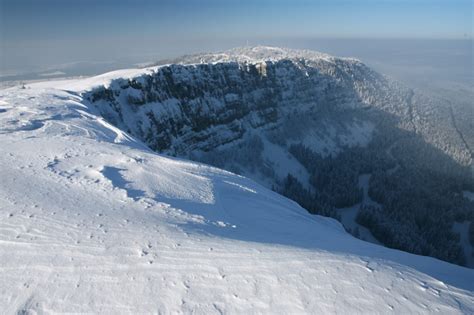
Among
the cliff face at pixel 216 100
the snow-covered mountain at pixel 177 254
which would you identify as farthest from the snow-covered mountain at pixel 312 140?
the snow-covered mountain at pixel 177 254

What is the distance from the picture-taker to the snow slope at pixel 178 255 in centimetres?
727

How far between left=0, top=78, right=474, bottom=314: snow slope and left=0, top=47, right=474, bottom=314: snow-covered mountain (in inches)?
1.3

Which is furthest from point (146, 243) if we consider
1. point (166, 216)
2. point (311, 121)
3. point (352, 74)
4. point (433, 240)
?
point (352, 74)

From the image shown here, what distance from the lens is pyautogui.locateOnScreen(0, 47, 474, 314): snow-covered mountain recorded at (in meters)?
7.28

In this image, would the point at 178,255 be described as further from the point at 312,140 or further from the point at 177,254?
the point at 312,140

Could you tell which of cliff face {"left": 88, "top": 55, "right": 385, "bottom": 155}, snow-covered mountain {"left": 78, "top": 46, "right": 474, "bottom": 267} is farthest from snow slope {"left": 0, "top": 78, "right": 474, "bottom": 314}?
cliff face {"left": 88, "top": 55, "right": 385, "bottom": 155}

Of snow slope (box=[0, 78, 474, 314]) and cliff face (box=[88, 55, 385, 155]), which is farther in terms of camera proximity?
cliff face (box=[88, 55, 385, 155])

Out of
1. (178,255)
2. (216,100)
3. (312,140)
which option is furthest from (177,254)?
(312,140)

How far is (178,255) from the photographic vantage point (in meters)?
8.92

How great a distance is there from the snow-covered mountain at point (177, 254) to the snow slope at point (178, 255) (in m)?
0.03

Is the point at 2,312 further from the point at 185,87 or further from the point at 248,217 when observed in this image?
the point at 185,87

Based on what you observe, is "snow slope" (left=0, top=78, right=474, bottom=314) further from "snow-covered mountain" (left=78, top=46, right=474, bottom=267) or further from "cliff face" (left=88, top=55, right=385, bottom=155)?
"cliff face" (left=88, top=55, right=385, bottom=155)

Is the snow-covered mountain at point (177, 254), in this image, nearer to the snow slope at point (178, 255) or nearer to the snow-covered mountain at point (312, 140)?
the snow slope at point (178, 255)

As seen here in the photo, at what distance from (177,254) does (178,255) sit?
5 cm
